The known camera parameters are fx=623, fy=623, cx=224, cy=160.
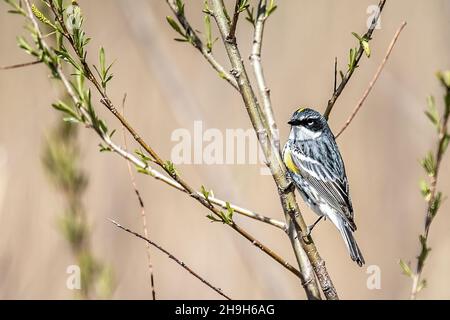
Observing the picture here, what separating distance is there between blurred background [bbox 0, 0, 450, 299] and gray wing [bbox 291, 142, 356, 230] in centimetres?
147

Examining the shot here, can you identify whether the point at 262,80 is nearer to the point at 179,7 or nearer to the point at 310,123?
the point at 179,7

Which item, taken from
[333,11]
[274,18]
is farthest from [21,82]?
[333,11]

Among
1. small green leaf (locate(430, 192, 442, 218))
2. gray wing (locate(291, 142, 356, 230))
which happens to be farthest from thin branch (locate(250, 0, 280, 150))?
gray wing (locate(291, 142, 356, 230))

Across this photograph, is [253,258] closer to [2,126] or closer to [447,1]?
[447,1]

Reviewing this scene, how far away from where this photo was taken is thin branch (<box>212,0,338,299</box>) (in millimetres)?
1938

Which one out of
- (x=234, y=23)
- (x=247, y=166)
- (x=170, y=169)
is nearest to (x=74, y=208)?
(x=170, y=169)

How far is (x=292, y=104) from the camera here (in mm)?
6273

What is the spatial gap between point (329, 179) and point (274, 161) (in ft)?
6.70

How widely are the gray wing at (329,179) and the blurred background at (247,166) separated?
58.0 inches

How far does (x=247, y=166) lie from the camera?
5777 mm

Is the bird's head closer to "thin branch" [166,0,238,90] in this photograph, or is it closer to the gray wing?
the gray wing

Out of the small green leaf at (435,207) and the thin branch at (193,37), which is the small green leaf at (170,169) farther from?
the small green leaf at (435,207)

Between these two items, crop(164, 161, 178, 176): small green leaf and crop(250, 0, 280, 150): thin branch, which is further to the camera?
crop(250, 0, 280, 150): thin branch
